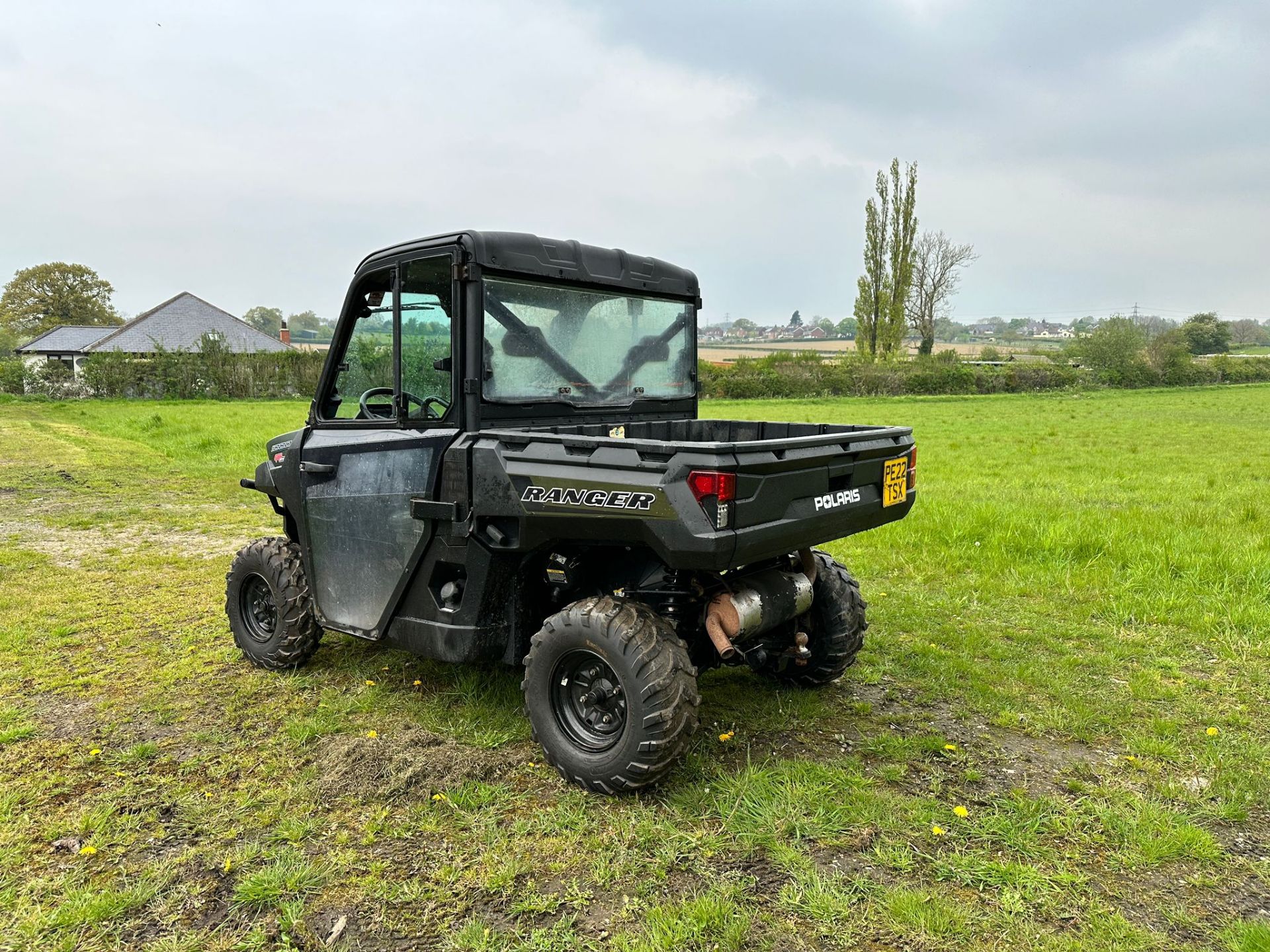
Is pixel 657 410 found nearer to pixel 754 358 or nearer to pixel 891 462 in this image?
pixel 891 462

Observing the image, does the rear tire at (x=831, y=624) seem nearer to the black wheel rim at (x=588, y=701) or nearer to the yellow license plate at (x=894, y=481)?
the yellow license plate at (x=894, y=481)

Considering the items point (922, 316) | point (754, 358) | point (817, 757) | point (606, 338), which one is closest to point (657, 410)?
point (606, 338)

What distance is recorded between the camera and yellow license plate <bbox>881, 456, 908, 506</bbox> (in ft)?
13.2

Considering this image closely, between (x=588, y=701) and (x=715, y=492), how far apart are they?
1114 millimetres

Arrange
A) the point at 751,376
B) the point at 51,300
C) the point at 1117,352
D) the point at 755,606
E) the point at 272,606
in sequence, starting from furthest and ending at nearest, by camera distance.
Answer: the point at 51,300 < the point at 1117,352 < the point at 751,376 < the point at 272,606 < the point at 755,606

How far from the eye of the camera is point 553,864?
3.01 m

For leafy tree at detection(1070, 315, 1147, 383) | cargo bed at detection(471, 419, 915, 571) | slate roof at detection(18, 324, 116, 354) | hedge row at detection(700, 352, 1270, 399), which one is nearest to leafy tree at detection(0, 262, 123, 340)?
slate roof at detection(18, 324, 116, 354)

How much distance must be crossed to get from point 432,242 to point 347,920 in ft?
8.53

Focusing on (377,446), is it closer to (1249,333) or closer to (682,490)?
(682,490)

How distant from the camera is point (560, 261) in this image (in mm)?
4055

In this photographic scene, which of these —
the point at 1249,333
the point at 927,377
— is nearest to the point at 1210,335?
the point at 1249,333

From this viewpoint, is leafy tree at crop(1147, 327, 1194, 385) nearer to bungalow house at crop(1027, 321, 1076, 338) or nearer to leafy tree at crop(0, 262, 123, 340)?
bungalow house at crop(1027, 321, 1076, 338)

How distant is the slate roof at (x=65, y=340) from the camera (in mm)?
51031

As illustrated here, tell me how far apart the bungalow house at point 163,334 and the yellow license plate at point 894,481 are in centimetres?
4805
